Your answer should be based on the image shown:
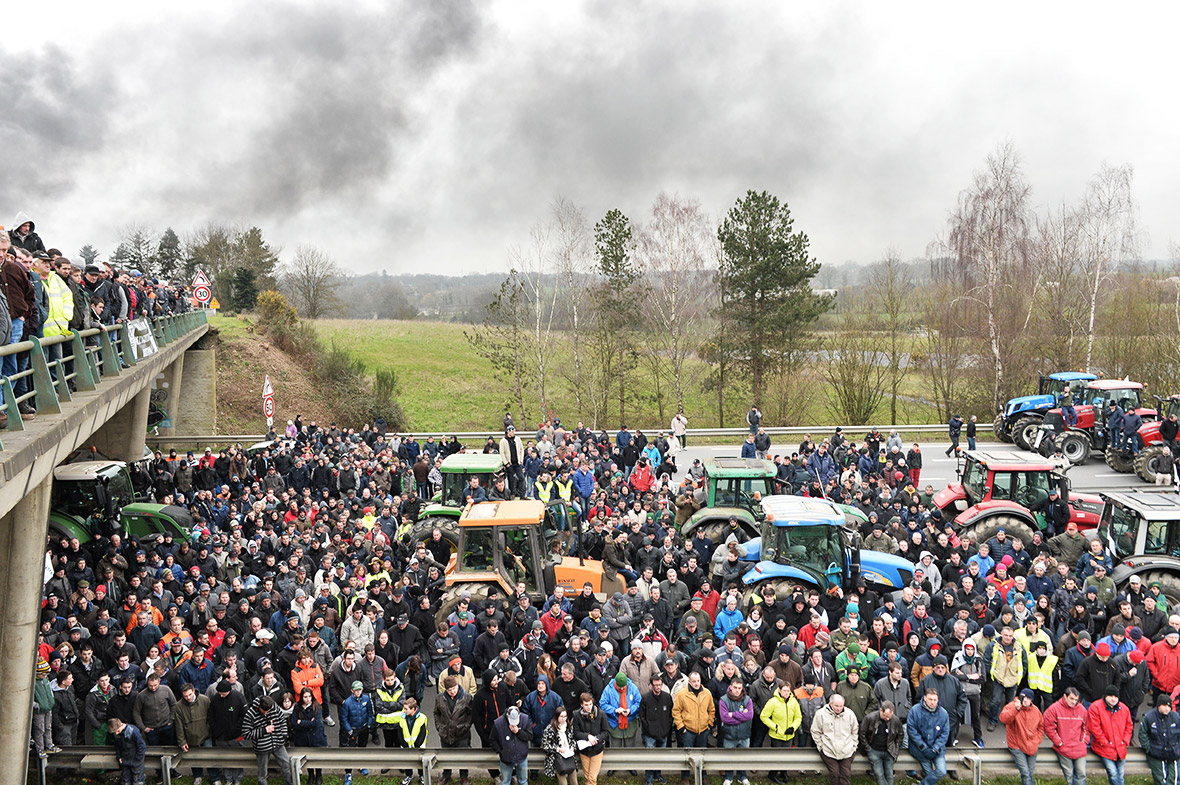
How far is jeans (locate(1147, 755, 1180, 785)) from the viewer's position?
8109mm

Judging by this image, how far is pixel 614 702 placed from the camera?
8.77 metres

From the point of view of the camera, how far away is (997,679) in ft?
30.3

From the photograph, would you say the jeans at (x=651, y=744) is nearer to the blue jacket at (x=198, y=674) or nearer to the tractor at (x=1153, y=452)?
the blue jacket at (x=198, y=674)

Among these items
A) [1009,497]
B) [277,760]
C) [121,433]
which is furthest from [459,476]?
[1009,497]

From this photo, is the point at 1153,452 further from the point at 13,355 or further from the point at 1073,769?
the point at 13,355

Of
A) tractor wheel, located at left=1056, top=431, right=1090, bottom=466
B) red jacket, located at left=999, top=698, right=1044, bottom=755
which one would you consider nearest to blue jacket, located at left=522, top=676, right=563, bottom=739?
red jacket, located at left=999, top=698, right=1044, bottom=755

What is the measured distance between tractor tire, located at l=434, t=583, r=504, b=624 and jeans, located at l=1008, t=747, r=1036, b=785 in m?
6.53

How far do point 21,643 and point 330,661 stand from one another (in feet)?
10.7

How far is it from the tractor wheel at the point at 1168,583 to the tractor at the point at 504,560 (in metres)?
7.93

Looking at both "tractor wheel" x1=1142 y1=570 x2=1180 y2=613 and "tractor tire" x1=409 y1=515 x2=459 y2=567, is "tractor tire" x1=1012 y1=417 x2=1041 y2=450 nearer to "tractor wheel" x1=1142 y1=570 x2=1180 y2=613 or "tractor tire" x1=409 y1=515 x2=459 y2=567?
"tractor wheel" x1=1142 y1=570 x2=1180 y2=613

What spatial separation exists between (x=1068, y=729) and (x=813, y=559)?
3861 mm

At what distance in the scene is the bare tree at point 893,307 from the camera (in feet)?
120

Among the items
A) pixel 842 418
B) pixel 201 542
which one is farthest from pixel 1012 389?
pixel 201 542

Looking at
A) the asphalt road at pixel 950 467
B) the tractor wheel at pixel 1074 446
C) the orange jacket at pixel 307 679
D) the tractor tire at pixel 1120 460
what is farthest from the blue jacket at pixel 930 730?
the tractor wheel at pixel 1074 446
